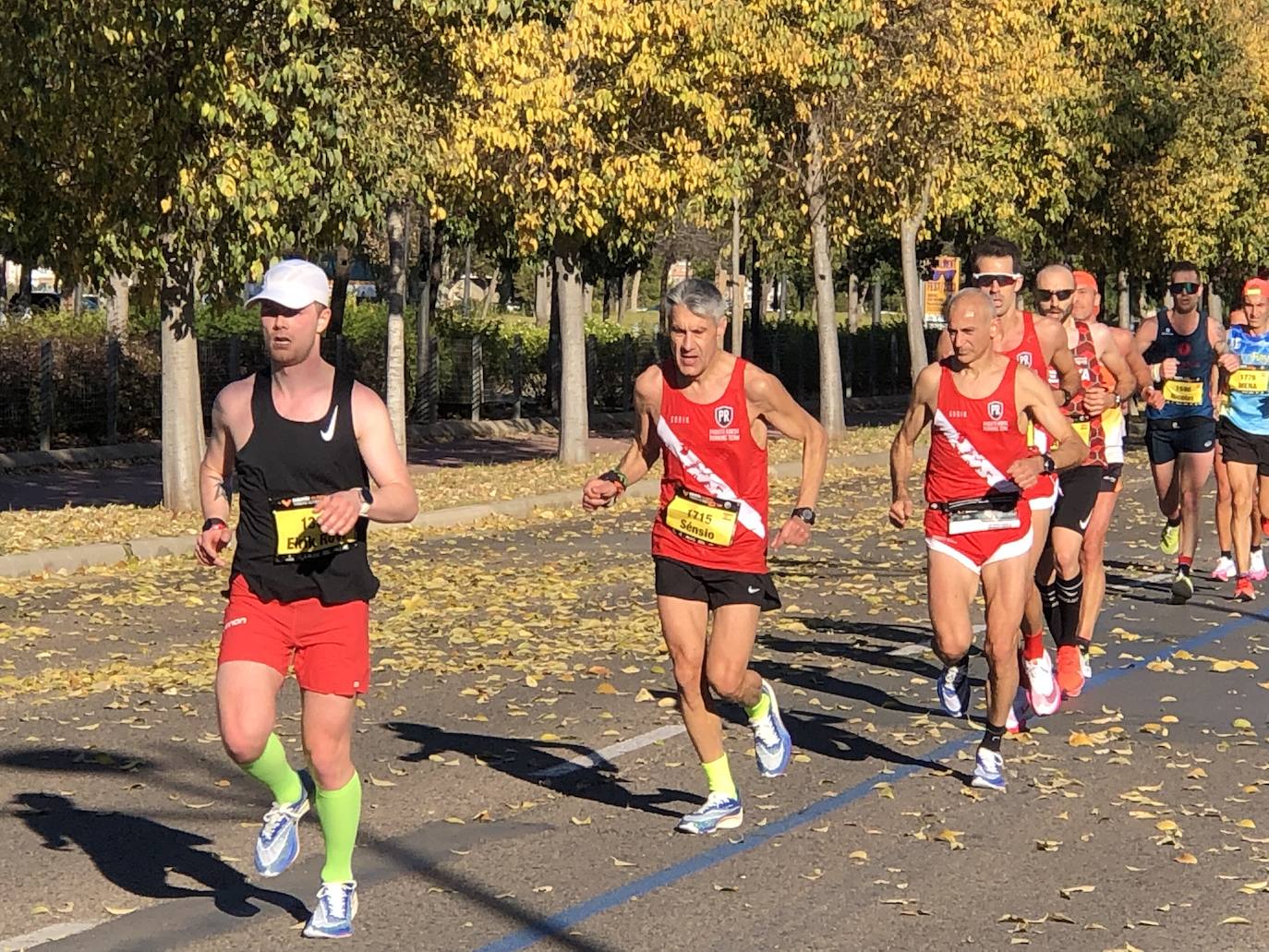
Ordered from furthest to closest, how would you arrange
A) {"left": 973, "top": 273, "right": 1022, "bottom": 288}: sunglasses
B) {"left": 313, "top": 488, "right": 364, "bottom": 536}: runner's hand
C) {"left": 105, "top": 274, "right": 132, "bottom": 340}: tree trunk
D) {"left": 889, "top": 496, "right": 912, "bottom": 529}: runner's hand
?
{"left": 105, "top": 274, "right": 132, "bottom": 340}: tree trunk
{"left": 973, "top": 273, "right": 1022, "bottom": 288}: sunglasses
{"left": 889, "top": 496, "right": 912, "bottom": 529}: runner's hand
{"left": 313, "top": 488, "right": 364, "bottom": 536}: runner's hand

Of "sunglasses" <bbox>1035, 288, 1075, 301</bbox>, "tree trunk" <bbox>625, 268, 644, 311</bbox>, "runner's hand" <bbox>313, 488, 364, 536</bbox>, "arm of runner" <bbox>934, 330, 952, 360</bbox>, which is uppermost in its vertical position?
"tree trunk" <bbox>625, 268, 644, 311</bbox>

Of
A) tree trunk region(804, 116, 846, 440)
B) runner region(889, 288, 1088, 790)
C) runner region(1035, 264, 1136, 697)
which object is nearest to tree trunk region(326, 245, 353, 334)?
tree trunk region(804, 116, 846, 440)

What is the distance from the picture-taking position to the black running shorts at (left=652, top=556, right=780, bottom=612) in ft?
25.1

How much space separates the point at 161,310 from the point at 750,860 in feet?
41.2

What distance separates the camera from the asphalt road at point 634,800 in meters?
6.50

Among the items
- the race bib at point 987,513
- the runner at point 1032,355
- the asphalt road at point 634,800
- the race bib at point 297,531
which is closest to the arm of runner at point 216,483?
the race bib at point 297,531

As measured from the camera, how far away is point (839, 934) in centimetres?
634

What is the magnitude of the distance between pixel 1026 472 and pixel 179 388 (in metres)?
11.8

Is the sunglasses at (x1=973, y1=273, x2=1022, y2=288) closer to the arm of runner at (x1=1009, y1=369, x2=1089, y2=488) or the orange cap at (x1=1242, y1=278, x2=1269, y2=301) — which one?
the arm of runner at (x1=1009, y1=369, x2=1089, y2=488)

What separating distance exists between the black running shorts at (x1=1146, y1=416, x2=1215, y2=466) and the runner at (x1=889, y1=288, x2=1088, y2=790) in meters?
5.75

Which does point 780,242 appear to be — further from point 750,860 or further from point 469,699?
point 750,860

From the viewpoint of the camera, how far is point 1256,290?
14.5 meters

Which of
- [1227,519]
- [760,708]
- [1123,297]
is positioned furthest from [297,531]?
[1123,297]

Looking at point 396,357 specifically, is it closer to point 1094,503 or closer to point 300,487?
point 1094,503
